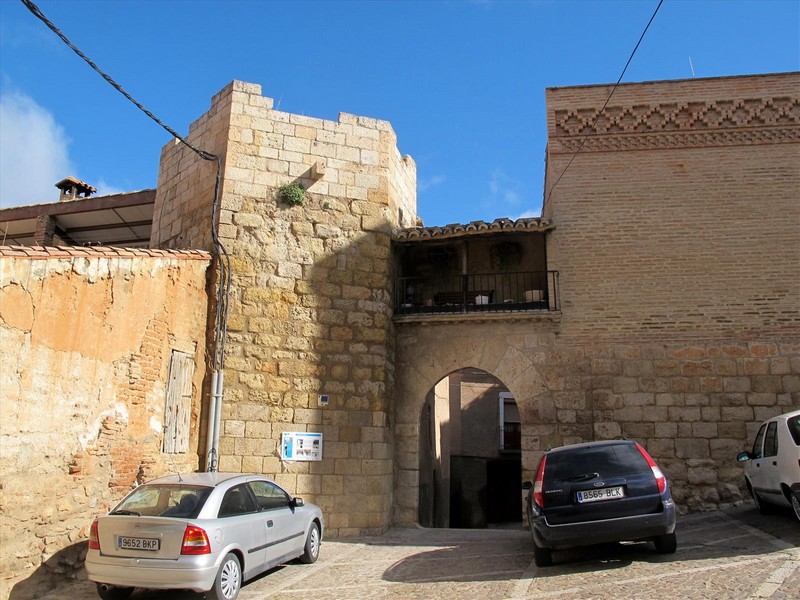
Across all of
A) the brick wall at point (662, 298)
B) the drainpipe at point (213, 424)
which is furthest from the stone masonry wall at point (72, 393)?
the brick wall at point (662, 298)

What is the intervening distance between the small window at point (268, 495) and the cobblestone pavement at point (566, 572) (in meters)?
0.79

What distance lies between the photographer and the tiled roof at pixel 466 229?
1152 centimetres

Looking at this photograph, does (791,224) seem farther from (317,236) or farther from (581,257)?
(317,236)

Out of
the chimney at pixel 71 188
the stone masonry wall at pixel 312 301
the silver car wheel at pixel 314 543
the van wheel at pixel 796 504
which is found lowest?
the silver car wheel at pixel 314 543

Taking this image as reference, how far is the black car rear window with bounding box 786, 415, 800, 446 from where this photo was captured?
7.20 metres

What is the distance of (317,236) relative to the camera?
36.7 feet

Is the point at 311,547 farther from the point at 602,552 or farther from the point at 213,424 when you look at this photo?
the point at 602,552

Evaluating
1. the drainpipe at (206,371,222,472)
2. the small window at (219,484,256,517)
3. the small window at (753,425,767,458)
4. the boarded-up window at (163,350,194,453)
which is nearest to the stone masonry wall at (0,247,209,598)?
the boarded-up window at (163,350,194,453)

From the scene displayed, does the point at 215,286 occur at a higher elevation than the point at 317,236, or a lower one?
lower

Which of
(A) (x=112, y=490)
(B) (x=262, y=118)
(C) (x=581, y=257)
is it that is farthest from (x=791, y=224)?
(A) (x=112, y=490)

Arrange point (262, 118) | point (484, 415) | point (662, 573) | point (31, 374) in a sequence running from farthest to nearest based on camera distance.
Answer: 1. point (484, 415)
2. point (262, 118)
3. point (31, 374)
4. point (662, 573)

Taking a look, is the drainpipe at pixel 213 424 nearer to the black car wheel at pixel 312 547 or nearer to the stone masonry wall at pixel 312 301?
the stone masonry wall at pixel 312 301

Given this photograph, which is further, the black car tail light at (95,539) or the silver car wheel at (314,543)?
the silver car wheel at (314,543)

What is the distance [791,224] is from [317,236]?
26.7 ft
